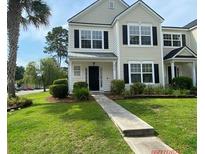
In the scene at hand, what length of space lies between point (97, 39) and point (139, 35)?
3205 millimetres

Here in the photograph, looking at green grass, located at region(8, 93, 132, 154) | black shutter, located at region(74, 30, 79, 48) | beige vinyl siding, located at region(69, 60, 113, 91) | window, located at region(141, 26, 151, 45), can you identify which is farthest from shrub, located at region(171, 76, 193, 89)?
green grass, located at region(8, 93, 132, 154)

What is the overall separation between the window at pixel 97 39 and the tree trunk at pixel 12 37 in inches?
231

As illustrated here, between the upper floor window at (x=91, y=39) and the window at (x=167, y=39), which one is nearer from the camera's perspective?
the upper floor window at (x=91, y=39)

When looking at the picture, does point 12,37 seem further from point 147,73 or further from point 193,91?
point 193,91

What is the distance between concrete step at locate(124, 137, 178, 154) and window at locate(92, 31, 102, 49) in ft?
41.3

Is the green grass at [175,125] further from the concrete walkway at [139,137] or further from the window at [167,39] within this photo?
the window at [167,39]

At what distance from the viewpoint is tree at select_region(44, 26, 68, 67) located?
48.1 metres

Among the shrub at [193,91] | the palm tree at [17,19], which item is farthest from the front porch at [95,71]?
the shrub at [193,91]

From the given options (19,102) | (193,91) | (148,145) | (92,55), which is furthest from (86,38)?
(148,145)

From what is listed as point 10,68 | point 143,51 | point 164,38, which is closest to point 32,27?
point 10,68

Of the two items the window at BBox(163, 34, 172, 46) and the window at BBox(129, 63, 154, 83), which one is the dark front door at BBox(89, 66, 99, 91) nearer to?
the window at BBox(129, 63, 154, 83)

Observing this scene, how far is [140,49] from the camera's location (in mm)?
16750

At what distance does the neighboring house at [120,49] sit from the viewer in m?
16.4
